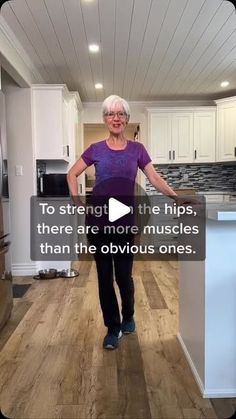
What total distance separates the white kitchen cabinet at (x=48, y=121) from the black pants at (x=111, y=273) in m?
2.05

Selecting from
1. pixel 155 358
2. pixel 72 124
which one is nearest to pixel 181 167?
pixel 72 124

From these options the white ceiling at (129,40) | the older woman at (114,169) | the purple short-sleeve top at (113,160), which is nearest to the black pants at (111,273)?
the older woman at (114,169)

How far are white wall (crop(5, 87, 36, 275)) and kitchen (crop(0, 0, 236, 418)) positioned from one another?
0.01 meters

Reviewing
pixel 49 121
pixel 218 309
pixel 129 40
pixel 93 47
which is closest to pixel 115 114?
pixel 218 309

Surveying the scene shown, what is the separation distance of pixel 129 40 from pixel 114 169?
169 centimetres

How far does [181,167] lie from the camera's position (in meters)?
5.54

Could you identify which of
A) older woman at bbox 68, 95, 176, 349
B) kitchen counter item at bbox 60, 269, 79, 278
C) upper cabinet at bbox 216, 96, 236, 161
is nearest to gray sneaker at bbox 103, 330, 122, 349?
older woman at bbox 68, 95, 176, 349

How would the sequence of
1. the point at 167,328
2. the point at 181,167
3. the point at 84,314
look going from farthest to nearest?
1. the point at 181,167
2. the point at 84,314
3. the point at 167,328

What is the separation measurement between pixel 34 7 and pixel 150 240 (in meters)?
3.38

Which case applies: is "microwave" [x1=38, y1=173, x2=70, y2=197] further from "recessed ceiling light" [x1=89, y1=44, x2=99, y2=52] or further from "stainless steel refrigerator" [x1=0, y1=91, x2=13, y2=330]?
"stainless steel refrigerator" [x1=0, y1=91, x2=13, y2=330]

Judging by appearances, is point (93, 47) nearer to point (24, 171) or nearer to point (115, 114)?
point (24, 171)

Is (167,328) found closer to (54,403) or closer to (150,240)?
(54,403)

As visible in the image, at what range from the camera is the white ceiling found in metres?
2.51

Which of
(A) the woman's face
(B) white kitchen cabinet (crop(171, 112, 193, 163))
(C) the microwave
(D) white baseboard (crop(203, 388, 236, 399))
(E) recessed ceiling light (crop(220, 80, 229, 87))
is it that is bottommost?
(D) white baseboard (crop(203, 388, 236, 399))
